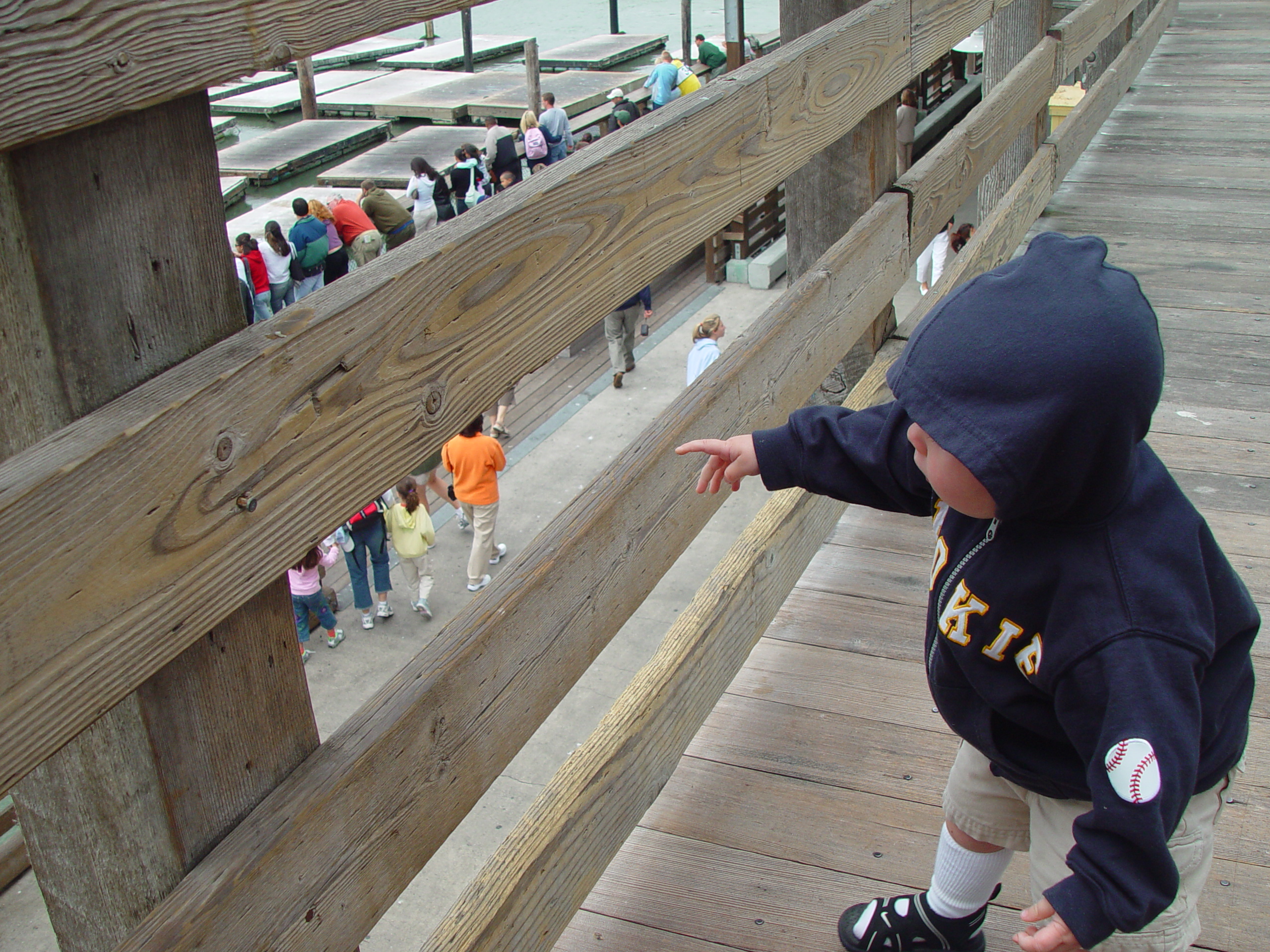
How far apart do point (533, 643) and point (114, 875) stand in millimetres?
579

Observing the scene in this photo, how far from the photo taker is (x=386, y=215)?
42.5 feet

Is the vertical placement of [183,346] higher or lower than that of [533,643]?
higher

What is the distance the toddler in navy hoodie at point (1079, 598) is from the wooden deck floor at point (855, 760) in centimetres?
57

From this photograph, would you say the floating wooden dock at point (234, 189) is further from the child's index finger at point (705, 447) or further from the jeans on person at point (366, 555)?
the child's index finger at point (705, 447)

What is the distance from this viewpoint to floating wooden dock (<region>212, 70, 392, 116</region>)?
21.6 metres

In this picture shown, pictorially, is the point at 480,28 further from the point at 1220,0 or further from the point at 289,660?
the point at 289,660

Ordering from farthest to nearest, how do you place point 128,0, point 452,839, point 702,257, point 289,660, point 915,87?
1. point 702,257
2. point 915,87
3. point 452,839
4. point 289,660
5. point 128,0

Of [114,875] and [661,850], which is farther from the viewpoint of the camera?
[661,850]

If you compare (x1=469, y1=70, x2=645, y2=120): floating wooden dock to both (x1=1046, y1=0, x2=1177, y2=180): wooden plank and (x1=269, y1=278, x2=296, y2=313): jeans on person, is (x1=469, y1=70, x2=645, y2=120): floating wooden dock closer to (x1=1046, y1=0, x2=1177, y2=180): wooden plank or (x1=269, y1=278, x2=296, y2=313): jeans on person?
(x1=269, y1=278, x2=296, y2=313): jeans on person

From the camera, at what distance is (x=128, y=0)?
837 millimetres

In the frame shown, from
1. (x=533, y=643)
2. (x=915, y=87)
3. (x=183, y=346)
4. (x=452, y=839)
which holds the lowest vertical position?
(x=452, y=839)

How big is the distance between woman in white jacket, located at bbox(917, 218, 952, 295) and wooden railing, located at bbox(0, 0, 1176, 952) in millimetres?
9584

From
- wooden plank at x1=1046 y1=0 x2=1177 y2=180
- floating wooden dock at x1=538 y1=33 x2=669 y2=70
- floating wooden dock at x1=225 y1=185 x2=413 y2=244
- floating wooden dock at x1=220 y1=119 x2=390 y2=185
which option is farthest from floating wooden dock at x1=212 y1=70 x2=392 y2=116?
wooden plank at x1=1046 y1=0 x2=1177 y2=180

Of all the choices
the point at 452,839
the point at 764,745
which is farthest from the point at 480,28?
the point at 764,745
